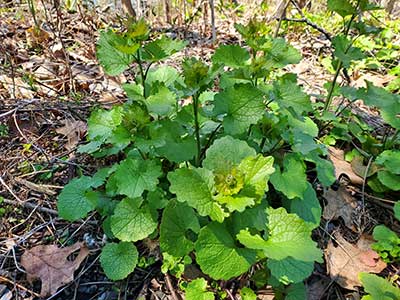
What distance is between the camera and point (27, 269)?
130 centimetres

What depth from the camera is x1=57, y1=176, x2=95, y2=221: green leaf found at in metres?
1.28

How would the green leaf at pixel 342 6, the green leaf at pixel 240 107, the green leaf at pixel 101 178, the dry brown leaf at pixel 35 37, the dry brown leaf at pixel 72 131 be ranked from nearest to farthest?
1. the green leaf at pixel 240 107
2. the green leaf at pixel 101 178
3. the green leaf at pixel 342 6
4. the dry brown leaf at pixel 72 131
5. the dry brown leaf at pixel 35 37

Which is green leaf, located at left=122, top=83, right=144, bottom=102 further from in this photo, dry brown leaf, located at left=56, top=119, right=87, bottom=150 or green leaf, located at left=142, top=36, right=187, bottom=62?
dry brown leaf, located at left=56, top=119, right=87, bottom=150

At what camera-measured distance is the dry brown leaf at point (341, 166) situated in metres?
→ 1.67

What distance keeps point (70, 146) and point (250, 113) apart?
1071mm

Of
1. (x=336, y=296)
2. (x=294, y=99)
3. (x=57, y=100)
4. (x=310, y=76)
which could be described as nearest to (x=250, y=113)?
(x=294, y=99)

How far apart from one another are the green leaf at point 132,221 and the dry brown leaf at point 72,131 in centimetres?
71

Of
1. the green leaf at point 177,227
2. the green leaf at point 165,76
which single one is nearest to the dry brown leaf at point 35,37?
the green leaf at point 165,76

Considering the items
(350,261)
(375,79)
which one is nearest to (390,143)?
(350,261)

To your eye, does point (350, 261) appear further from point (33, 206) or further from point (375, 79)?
point (375, 79)

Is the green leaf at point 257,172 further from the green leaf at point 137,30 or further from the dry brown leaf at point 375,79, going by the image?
the dry brown leaf at point 375,79

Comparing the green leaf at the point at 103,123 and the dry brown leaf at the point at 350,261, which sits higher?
the green leaf at the point at 103,123

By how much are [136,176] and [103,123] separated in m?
0.29

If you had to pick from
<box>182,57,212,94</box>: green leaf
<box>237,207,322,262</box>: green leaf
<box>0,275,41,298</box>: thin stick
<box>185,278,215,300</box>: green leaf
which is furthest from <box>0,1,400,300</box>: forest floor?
<box>182,57,212,94</box>: green leaf
